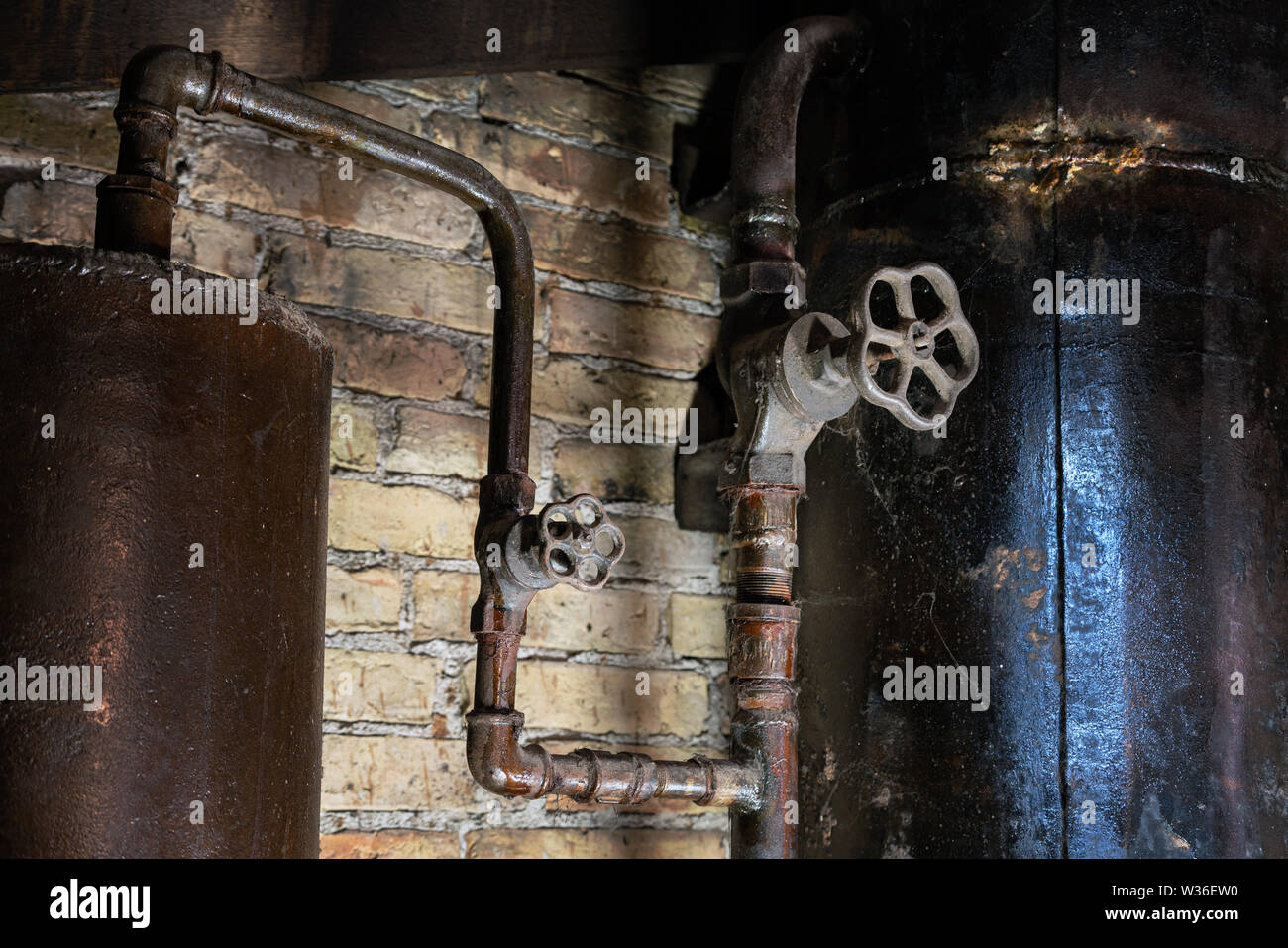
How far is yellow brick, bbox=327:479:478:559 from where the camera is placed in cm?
134

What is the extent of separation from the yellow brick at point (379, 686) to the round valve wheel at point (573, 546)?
33 cm

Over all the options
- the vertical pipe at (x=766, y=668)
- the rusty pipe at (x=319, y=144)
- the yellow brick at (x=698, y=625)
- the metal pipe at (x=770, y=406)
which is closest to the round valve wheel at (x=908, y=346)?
the metal pipe at (x=770, y=406)

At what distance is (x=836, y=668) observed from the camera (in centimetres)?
126

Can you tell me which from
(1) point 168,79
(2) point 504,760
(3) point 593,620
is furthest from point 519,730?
(1) point 168,79

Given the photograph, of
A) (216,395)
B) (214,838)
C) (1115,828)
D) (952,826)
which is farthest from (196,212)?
(1115,828)

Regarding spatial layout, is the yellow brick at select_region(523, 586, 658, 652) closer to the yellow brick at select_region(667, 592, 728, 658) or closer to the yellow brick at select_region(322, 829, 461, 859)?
the yellow brick at select_region(667, 592, 728, 658)

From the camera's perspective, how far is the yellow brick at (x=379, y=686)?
1.31 meters

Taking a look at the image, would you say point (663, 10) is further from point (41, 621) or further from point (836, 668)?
point (41, 621)

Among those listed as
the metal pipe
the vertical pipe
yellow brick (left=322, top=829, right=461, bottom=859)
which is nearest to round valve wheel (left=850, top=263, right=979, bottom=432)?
the metal pipe

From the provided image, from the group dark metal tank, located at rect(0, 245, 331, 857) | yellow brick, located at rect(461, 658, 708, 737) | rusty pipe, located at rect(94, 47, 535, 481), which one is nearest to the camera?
dark metal tank, located at rect(0, 245, 331, 857)

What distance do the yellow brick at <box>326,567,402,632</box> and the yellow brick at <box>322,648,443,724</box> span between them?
30 millimetres

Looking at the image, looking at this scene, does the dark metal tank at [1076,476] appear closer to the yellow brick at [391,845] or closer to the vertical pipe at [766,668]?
the vertical pipe at [766,668]

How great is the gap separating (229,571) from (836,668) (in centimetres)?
62

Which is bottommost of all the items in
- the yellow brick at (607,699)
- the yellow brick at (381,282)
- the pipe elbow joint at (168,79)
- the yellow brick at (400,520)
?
the yellow brick at (607,699)
